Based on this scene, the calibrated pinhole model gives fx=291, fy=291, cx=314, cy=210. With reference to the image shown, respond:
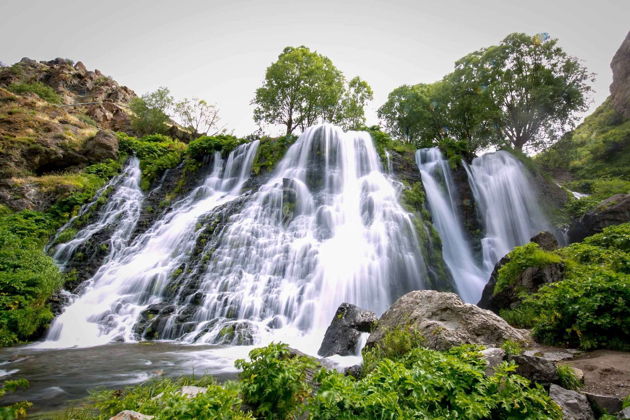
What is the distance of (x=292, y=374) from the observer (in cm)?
328

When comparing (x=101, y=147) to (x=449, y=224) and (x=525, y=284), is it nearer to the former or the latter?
(x=449, y=224)

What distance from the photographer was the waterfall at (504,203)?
1766 centimetres

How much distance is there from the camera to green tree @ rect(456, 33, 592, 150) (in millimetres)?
22391

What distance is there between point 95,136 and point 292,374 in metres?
24.2

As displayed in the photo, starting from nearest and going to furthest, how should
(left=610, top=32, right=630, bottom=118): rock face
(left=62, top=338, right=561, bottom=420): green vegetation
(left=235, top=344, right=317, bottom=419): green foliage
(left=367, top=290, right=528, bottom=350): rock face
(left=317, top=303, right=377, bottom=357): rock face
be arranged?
(left=62, top=338, right=561, bottom=420): green vegetation
(left=235, top=344, right=317, bottom=419): green foliage
(left=367, top=290, right=528, bottom=350): rock face
(left=317, top=303, right=377, bottom=357): rock face
(left=610, top=32, right=630, bottom=118): rock face

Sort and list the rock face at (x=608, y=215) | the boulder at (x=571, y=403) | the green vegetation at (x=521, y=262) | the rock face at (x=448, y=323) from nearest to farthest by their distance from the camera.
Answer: the boulder at (x=571, y=403) → the rock face at (x=448, y=323) → the green vegetation at (x=521, y=262) → the rock face at (x=608, y=215)

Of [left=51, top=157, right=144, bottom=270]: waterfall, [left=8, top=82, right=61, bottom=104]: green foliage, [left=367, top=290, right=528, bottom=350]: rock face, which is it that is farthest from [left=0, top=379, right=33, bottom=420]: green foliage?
[left=8, top=82, right=61, bottom=104]: green foliage

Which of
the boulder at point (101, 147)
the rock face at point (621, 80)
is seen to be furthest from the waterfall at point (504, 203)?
the rock face at point (621, 80)

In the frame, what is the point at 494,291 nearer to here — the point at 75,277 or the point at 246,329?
the point at 246,329

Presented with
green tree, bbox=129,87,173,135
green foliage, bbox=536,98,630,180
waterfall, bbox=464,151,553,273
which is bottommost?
waterfall, bbox=464,151,553,273

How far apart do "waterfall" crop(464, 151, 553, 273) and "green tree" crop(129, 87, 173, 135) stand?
30.3 m

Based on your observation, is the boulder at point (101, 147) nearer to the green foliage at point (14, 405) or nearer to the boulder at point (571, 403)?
the green foliage at point (14, 405)

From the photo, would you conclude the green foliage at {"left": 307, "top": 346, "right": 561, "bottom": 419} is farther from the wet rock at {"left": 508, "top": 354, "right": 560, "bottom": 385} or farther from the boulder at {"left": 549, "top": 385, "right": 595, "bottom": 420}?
the wet rock at {"left": 508, "top": 354, "right": 560, "bottom": 385}

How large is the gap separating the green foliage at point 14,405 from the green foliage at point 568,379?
632 centimetres
